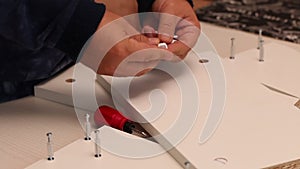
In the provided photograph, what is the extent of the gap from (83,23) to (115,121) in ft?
0.36

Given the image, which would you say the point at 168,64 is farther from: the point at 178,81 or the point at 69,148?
the point at 69,148

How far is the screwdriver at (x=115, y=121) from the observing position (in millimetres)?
533

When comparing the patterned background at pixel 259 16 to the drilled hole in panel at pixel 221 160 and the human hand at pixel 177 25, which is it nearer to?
the human hand at pixel 177 25

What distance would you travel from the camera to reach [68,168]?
18.0 inches

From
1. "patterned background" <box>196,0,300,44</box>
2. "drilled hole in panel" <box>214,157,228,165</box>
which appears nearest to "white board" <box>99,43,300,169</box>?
"drilled hole in panel" <box>214,157,228,165</box>

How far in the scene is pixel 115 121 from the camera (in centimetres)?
54

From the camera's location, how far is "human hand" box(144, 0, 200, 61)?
618 mm

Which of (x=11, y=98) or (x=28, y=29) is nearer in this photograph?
(x=28, y=29)

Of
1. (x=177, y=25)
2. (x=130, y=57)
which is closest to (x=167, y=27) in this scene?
(x=177, y=25)

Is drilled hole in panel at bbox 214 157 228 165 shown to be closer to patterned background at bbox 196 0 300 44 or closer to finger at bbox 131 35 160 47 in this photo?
finger at bbox 131 35 160 47

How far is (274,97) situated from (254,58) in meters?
0.14

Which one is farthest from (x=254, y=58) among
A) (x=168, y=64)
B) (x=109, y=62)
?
(x=109, y=62)

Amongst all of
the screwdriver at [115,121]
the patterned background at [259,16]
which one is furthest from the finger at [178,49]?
the patterned background at [259,16]

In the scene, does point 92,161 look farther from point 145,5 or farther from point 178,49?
point 145,5
